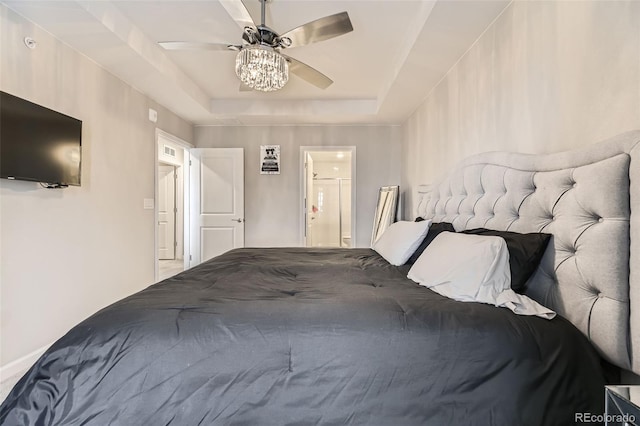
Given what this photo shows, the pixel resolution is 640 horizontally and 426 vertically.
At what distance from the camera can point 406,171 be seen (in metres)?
4.52

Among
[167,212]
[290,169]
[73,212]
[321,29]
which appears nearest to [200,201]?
[290,169]

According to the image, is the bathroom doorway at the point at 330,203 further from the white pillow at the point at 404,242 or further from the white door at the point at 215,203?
the white pillow at the point at 404,242

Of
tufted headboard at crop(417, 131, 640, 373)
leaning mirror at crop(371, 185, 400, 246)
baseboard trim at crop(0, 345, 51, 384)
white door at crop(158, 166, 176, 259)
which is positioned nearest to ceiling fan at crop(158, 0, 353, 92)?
tufted headboard at crop(417, 131, 640, 373)

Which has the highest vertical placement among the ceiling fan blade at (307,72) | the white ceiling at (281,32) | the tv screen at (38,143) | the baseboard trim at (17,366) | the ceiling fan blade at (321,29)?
the white ceiling at (281,32)

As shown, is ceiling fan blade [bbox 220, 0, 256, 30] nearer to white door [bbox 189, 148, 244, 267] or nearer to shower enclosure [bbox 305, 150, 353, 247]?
white door [bbox 189, 148, 244, 267]

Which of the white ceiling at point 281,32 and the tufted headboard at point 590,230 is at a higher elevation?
the white ceiling at point 281,32

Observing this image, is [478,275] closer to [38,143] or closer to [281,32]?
[281,32]

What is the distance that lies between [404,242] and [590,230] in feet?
3.74

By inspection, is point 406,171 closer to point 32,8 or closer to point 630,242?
point 630,242

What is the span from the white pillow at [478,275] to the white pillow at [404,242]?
56 centimetres

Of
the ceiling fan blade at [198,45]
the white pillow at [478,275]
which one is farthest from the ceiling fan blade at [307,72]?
the white pillow at [478,275]

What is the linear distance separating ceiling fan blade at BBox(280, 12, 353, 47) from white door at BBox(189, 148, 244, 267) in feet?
9.82

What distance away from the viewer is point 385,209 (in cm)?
443

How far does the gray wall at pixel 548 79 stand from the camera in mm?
1178
